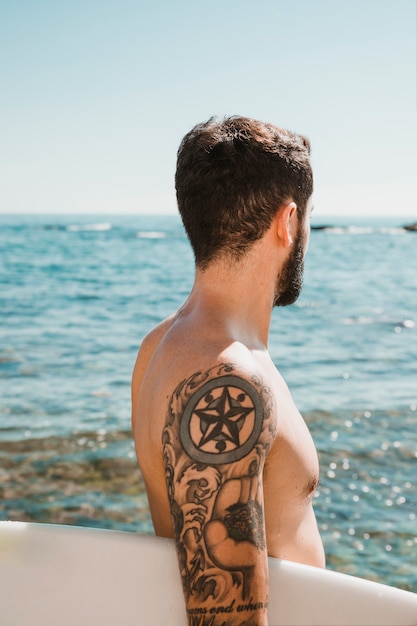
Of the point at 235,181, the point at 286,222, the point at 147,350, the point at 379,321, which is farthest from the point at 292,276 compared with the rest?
the point at 379,321

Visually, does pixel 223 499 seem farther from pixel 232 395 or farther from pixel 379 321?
pixel 379 321

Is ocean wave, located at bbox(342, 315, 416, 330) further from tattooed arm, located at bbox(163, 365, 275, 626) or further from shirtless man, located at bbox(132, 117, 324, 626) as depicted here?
tattooed arm, located at bbox(163, 365, 275, 626)

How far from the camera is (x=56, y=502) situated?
520 cm

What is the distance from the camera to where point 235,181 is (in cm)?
193

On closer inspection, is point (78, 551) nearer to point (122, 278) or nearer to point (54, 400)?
point (54, 400)

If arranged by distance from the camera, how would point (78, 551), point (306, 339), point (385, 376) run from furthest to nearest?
point (306, 339)
point (385, 376)
point (78, 551)

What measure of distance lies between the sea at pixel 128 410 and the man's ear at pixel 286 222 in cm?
299

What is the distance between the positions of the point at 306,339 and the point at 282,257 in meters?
10.9

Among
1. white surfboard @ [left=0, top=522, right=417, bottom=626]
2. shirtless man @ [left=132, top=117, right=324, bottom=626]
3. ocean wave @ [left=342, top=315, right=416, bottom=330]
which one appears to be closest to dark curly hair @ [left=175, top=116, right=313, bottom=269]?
shirtless man @ [left=132, top=117, right=324, bottom=626]

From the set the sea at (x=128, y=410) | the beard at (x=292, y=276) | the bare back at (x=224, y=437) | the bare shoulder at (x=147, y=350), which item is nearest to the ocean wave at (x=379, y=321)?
the sea at (x=128, y=410)

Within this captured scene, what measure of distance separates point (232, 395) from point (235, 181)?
59cm

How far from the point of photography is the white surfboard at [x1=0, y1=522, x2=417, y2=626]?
212 centimetres

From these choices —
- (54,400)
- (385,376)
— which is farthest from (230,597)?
(385,376)

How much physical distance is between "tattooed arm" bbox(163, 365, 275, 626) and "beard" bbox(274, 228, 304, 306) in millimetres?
500
